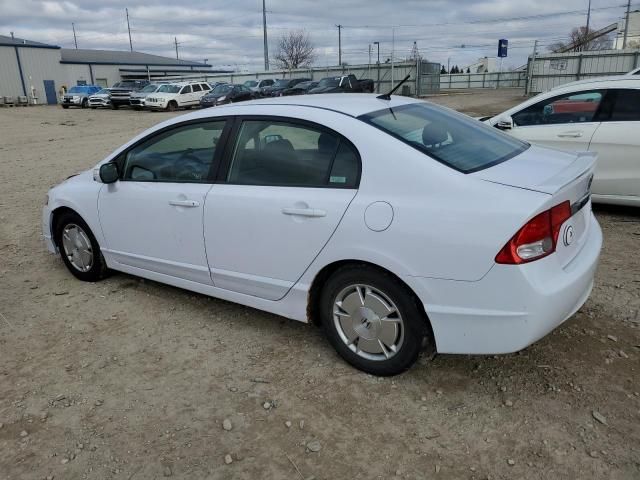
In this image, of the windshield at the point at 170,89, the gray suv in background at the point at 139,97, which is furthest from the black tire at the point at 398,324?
the gray suv in background at the point at 139,97

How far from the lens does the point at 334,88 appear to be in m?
30.9

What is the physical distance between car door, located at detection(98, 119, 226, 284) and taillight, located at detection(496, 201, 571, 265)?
199 centimetres

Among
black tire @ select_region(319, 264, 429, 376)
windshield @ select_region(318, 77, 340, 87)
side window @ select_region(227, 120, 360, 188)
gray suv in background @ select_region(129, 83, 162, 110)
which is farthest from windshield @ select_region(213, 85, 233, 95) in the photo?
black tire @ select_region(319, 264, 429, 376)

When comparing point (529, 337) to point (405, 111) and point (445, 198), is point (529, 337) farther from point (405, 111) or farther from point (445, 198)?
point (405, 111)

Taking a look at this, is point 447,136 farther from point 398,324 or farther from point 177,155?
point 177,155

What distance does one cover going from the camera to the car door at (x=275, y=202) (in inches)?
118

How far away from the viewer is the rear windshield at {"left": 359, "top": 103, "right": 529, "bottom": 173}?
2.93 meters

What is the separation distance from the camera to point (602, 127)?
5773 millimetres

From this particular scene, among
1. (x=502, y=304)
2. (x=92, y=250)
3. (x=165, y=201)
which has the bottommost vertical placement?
(x=92, y=250)

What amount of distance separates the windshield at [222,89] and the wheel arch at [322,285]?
29.1 metres

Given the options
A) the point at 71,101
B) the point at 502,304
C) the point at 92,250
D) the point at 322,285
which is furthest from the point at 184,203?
the point at 71,101

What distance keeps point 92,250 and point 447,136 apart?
3102mm

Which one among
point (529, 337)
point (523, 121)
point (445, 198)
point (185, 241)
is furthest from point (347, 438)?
point (523, 121)

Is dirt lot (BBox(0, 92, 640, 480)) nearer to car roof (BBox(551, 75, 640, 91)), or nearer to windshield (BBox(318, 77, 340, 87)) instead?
car roof (BBox(551, 75, 640, 91))
